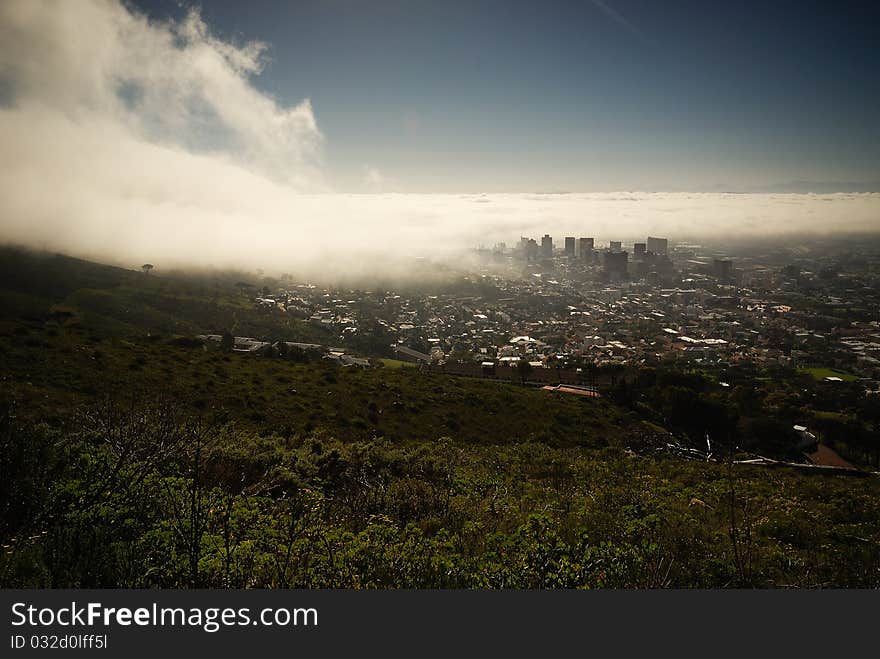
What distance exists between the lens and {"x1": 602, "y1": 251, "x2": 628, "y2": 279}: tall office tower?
94.0 m

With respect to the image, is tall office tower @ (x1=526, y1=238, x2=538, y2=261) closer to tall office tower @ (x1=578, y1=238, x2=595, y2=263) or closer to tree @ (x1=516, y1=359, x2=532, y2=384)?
tall office tower @ (x1=578, y1=238, x2=595, y2=263)

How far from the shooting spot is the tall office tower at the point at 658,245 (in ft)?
327

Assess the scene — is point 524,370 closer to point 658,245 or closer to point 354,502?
point 354,502

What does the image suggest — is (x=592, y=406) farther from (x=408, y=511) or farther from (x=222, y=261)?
(x=222, y=261)

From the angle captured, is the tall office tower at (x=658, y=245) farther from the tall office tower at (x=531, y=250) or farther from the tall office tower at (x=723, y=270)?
the tall office tower at (x=531, y=250)

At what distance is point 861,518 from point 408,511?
7.78 meters

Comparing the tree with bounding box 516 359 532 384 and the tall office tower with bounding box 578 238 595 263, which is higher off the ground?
the tall office tower with bounding box 578 238 595 263

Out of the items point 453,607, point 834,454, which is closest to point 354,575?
point 453,607

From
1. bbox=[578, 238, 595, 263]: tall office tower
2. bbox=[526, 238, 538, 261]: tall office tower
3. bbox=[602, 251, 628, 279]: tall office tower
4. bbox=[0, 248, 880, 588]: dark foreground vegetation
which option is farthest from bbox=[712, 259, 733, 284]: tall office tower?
bbox=[526, 238, 538, 261]: tall office tower

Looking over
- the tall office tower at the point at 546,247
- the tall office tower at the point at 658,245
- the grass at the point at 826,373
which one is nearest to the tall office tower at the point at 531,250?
the tall office tower at the point at 546,247

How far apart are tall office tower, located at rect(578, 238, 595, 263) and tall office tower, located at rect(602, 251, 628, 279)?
46.5 ft

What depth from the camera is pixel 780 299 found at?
4822 centimetres

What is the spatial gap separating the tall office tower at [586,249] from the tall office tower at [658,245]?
15145 millimetres

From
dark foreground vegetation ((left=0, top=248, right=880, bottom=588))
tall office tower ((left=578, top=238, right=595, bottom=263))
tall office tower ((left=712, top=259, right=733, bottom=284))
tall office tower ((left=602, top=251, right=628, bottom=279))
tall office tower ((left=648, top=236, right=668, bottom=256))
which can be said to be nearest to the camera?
dark foreground vegetation ((left=0, top=248, right=880, bottom=588))
